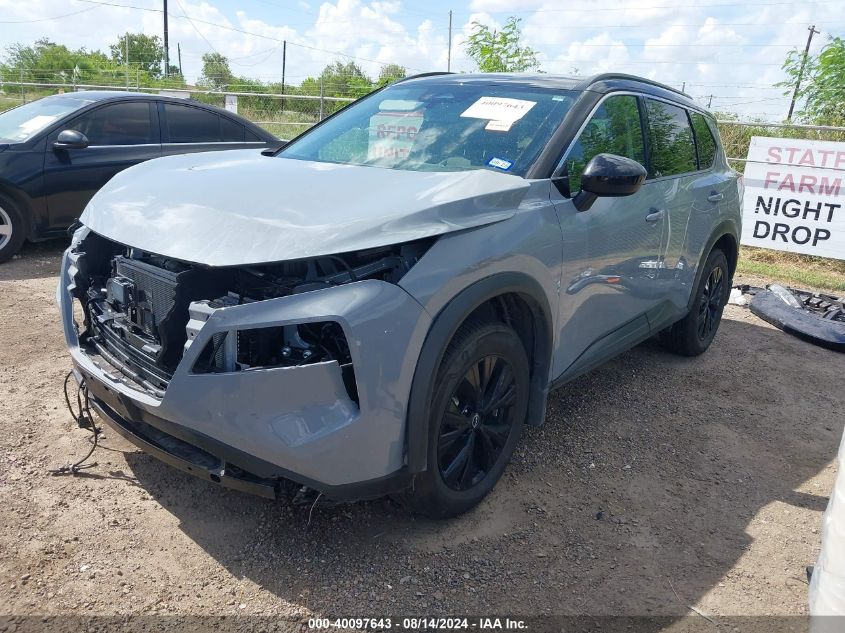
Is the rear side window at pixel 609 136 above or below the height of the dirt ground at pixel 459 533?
above

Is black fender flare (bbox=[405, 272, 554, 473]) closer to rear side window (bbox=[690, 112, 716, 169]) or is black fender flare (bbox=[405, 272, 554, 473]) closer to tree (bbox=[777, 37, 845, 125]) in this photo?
rear side window (bbox=[690, 112, 716, 169])

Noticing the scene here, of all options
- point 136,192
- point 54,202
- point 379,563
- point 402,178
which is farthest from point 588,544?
point 54,202

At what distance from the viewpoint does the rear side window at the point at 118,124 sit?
6691 millimetres

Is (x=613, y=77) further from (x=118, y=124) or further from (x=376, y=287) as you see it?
(x=118, y=124)

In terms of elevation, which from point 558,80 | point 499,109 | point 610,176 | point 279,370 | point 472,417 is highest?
point 558,80

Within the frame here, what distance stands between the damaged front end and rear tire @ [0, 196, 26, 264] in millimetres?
4571

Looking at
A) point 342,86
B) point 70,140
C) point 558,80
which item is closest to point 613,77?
point 558,80

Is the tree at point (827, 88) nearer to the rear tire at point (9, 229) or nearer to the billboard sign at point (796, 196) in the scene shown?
the billboard sign at point (796, 196)

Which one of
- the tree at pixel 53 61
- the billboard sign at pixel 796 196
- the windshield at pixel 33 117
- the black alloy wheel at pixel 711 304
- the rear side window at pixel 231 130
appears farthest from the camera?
the tree at pixel 53 61

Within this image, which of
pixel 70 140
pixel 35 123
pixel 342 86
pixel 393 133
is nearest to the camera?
pixel 393 133

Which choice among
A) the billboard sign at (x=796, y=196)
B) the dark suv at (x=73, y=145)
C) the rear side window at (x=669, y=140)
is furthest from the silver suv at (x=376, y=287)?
the billboard sign at (x=796, y=196)

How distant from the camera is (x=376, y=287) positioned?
7.38ft

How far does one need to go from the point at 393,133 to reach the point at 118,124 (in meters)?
4.60

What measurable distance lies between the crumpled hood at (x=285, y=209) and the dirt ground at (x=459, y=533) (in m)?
1.16
